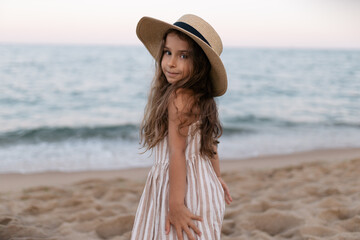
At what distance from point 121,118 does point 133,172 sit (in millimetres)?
3726

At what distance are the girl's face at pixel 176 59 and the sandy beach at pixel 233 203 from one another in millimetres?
1537

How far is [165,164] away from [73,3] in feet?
63.3

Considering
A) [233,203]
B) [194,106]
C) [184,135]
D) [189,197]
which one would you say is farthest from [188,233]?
[233,203]

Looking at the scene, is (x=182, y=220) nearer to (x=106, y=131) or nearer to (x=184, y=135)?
(x=184, y=135)

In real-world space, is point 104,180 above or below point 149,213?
below

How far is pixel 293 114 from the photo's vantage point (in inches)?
352

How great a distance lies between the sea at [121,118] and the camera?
17.8 ft

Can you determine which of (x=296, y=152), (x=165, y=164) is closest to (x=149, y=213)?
(x=165, y=164)

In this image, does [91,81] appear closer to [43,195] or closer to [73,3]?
[73,3]

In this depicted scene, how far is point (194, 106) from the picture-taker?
1529 millimetres

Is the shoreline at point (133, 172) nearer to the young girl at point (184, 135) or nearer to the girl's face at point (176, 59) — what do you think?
the young girl at point (184, 135)

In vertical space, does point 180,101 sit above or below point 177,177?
above

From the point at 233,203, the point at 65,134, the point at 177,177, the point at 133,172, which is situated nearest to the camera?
the point at 177,177

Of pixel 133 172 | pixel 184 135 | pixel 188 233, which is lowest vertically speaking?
pixel 133 172
